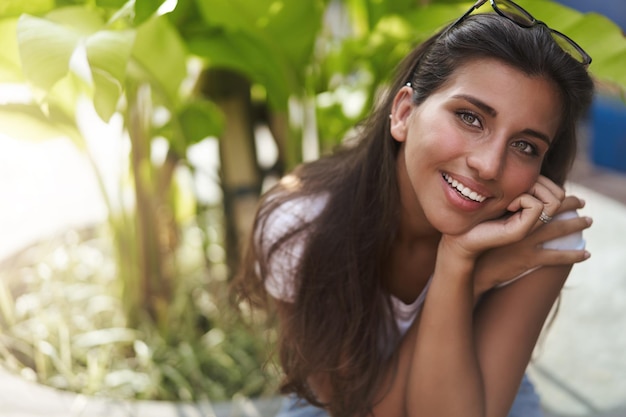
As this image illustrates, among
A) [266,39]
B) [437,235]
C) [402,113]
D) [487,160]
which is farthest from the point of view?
[266,39]

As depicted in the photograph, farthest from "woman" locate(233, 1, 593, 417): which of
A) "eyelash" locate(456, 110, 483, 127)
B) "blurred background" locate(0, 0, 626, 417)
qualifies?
"blurred background" locate(0, 0, 626, 417)

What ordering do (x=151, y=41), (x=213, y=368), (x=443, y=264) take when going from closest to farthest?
(x=443, y=264) < (x=151, y=41) < (x=213, y=368)

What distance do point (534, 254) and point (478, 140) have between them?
223mm

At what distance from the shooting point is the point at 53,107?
4.60 feet

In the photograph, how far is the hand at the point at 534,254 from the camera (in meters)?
1.08

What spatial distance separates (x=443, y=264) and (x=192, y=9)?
0.66 meters

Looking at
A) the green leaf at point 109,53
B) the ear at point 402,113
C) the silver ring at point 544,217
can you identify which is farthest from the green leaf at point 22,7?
the silver ring at point 544,217

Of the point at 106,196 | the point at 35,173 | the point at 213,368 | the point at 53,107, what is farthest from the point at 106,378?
the point at 35,173

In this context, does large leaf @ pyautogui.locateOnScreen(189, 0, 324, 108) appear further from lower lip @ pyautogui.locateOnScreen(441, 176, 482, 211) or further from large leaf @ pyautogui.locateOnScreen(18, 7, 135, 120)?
lower lip @ pyautogui.locateOnScreen(441, 176, 482, 211)

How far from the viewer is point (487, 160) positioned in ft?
3.04

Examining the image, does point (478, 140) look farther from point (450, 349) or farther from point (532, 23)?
point (450, 349)

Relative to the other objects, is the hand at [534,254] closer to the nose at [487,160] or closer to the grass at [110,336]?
the nose at [487,160]

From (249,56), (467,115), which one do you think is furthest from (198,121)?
(467,115)

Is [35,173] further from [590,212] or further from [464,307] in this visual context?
[464,307]
